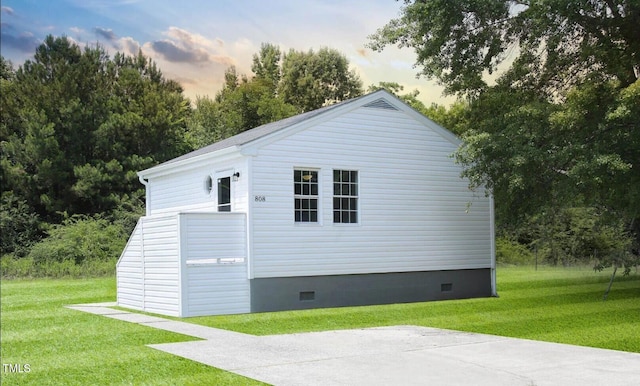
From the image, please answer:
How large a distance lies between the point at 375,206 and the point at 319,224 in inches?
65.5

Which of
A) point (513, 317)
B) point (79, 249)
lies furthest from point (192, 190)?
point (79, 249)

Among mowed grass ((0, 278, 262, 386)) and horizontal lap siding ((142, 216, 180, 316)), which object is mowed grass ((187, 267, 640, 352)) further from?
mowed grass ((0, 278, 262, 386))

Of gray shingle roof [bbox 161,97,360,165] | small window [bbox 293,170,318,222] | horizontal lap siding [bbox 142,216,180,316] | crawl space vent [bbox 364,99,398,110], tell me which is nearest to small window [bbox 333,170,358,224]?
small window [bbox 293,170,318,222]

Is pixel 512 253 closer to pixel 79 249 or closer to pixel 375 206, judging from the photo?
pixel 375 206

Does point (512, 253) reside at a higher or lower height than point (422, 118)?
lower

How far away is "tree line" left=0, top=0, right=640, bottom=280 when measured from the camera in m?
15.2

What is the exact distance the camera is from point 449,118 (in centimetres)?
3309

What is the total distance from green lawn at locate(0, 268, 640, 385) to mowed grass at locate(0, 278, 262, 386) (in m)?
0.01

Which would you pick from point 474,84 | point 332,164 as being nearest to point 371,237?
point 332,164

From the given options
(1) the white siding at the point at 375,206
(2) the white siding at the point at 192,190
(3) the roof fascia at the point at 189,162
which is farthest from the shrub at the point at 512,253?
(3) the roof fascia at the point at 189,162

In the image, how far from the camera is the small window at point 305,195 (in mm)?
16203

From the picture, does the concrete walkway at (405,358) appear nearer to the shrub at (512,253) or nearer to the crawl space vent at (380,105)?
the crawl space vent at (380,105)

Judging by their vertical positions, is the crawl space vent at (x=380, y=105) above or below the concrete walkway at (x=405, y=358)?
above

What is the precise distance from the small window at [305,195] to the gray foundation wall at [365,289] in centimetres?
140
